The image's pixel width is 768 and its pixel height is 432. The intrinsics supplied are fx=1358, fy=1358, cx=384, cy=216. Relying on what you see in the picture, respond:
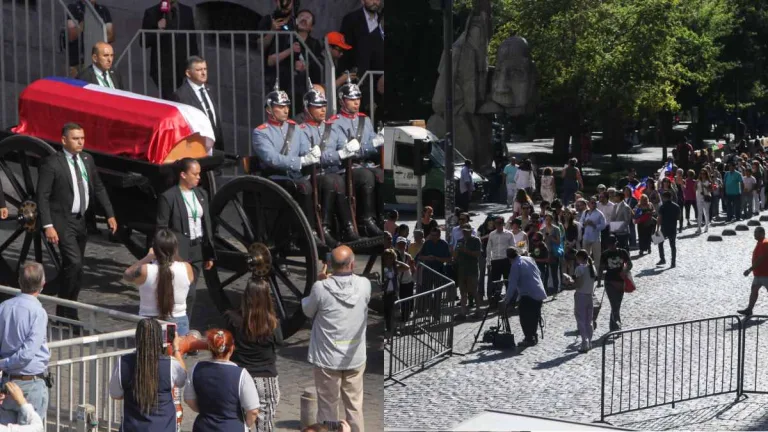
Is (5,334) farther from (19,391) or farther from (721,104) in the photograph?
(721,104)

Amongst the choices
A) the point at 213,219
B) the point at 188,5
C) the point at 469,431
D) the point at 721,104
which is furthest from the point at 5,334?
the point at 721,104

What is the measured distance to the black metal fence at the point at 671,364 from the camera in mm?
9727

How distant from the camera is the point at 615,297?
10.3 meters

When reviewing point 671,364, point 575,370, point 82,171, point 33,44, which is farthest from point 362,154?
point 671,364

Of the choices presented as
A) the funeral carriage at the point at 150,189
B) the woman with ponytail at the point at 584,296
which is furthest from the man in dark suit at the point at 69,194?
the woman with ponytail at the point at 584,296

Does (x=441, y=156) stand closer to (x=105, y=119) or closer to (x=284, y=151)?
(x=284, y=151)

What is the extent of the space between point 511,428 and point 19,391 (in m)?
2.00

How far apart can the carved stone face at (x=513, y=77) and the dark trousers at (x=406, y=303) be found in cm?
130

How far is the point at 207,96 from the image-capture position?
683 centimetres

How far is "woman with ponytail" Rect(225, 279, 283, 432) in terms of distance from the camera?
211 inches

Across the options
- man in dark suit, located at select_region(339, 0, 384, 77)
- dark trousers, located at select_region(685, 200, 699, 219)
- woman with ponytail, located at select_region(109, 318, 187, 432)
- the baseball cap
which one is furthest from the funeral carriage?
dark trousers, located at select_region(685, 200, 699, 219)

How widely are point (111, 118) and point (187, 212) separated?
31.0 inches

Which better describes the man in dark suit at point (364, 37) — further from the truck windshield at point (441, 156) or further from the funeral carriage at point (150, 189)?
the funeral carriage at point (150, 189)

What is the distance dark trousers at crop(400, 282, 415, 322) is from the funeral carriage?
1.57m
